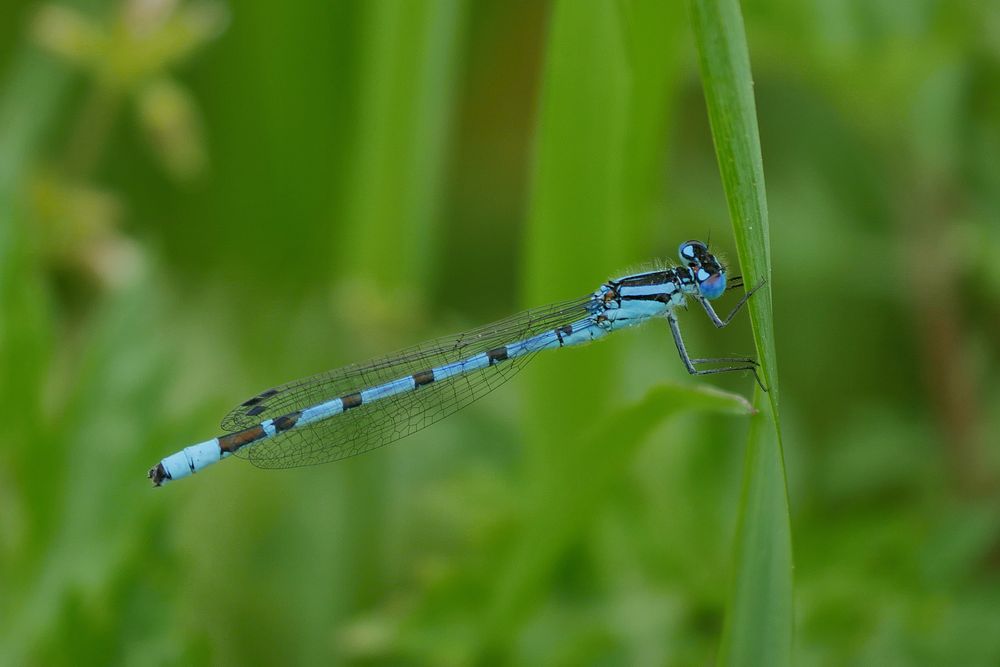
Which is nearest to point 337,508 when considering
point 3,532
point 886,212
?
point 3,532

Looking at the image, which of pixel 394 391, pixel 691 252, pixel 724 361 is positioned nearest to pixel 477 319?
pixel 394 391

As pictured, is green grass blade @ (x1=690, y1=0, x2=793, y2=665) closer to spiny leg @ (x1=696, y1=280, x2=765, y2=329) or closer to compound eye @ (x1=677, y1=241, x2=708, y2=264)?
spiny leg @ (x1=696, y1=280, x2=765, y2=329)

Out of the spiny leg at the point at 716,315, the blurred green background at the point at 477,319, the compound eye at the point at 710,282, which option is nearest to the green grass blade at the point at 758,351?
the blurred green background at the point at 477,319

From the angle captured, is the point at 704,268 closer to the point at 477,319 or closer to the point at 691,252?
the point at 691,252

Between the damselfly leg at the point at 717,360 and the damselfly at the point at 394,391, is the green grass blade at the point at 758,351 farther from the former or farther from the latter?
the damselfly at the point at 394,391

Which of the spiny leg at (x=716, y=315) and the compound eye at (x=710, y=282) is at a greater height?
the compound eye at (x=710, y=282)

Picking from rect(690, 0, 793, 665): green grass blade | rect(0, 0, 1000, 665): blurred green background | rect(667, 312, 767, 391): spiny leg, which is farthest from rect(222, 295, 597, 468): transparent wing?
rect(690, 0, 793, 665): green grass blade
